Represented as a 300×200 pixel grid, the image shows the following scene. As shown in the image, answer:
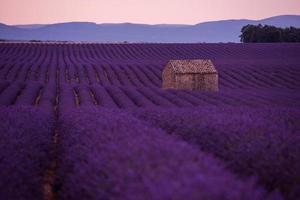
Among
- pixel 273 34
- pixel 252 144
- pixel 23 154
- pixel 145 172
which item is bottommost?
pixel 23 154

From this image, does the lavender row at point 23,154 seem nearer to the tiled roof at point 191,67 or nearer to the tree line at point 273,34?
the tiled roof at point 191,67

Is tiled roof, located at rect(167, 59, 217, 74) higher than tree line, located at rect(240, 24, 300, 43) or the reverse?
the reverse

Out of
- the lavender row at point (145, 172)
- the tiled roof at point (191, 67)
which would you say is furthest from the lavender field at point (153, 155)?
the tiled roof at point (191, 67)

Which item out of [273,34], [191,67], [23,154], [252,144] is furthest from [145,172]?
[273,34]

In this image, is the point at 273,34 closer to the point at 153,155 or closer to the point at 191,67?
the point at 191,67

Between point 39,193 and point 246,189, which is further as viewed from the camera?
point 39,193

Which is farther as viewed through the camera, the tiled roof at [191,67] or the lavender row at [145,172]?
the tiled roof at [191,67]

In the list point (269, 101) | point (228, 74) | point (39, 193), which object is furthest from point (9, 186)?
point (228, 74)

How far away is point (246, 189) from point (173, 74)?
1031 inches

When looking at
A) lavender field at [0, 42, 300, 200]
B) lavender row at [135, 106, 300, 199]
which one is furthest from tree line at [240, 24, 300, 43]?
lavender row at [135, 106, 300, 199]

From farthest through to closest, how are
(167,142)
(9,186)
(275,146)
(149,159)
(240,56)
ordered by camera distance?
(240,56) → (275,146) → (167,142) → (9,186) → (149,159)

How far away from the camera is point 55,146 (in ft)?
42.2

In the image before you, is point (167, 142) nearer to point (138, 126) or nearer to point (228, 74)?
point (138, 126)

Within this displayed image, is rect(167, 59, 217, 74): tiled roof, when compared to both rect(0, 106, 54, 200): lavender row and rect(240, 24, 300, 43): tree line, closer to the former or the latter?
rect(0, 106, 54, 200): lavender row
